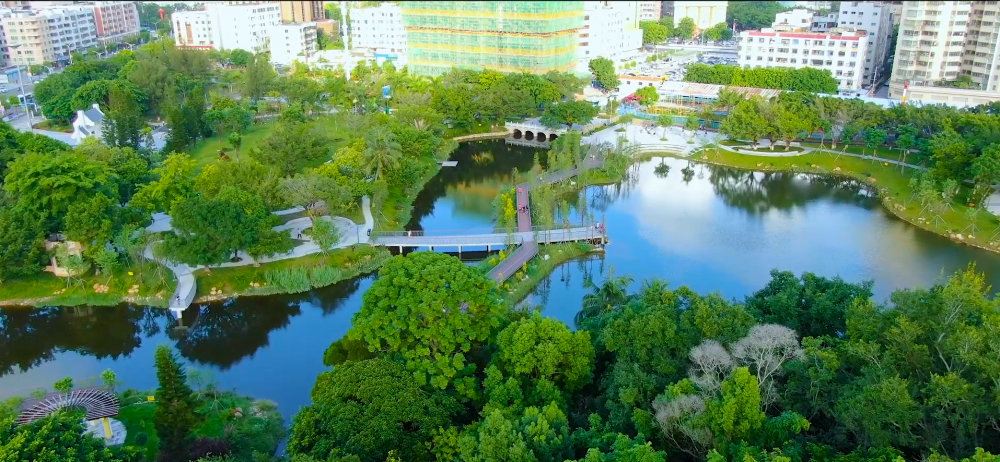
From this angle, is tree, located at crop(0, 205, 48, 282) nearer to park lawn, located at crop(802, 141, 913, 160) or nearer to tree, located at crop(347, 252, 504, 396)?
tree, located at crop(347, 252, 504, 396)

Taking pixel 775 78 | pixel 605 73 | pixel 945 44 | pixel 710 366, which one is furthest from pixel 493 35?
pixel 710 366

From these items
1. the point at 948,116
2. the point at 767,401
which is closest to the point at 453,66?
the point at 948,116

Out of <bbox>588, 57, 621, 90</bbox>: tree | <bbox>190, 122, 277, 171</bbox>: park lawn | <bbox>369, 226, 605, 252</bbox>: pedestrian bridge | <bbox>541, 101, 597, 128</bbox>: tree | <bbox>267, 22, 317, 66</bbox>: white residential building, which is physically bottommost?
<bbox>369, 226, 605, 252</bbox>: pedestrian bridge

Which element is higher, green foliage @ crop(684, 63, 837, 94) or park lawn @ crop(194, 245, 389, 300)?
green foliage @ crop(684, 63, 837, 94)

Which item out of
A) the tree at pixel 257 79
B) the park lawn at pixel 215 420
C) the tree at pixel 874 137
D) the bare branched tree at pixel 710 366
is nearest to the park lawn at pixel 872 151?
the tree at pixel 874 137

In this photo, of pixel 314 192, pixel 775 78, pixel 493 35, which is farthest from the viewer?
pixel 493 35

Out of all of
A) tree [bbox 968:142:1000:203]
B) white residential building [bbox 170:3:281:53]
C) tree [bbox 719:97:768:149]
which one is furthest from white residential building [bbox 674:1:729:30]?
tree [bbox 968:142:1000:203]

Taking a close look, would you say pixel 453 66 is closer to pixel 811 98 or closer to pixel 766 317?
pixel 811 98

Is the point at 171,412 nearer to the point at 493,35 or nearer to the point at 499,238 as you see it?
the point at 499,238
